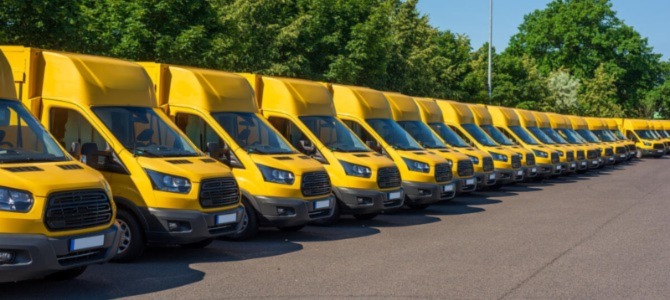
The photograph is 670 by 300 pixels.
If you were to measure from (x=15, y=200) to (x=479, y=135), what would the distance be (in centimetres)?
1801

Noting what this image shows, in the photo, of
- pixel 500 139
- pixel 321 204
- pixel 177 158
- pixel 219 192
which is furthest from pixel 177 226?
pixel 500 139

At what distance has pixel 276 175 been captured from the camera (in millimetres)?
12148

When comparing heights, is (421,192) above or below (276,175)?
below

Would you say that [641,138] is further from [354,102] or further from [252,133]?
[252,133]

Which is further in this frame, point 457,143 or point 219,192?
point 457,143

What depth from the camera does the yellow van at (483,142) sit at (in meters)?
23.1

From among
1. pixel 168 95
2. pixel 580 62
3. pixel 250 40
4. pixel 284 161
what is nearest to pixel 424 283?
pixel 284 161

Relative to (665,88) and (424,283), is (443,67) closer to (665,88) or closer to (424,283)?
(424,283)

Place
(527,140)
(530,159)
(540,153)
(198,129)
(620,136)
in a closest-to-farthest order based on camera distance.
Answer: (198,129), (530,159), (540,153), (527,140), (620,136)

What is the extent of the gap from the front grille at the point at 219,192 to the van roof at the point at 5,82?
7.94 ft

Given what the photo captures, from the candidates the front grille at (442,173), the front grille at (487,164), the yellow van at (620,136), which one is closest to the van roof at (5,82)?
the front grille at (442,173)

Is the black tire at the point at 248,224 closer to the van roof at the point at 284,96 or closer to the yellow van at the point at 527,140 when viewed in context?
the van roof at the point at 284,96

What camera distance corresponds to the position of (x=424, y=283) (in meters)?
8.95

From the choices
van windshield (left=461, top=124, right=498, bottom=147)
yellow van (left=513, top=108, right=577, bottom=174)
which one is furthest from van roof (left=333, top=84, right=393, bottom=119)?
yellow van (left=513, top=108, right=577, bottom=174)
